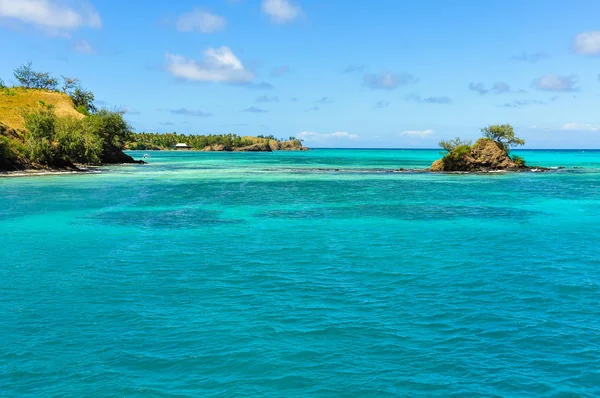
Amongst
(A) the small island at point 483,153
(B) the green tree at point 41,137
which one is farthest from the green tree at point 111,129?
(A) the small island at point 483,153

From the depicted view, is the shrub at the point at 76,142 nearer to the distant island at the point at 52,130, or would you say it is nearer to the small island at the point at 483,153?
the distant island at the point at 52,130

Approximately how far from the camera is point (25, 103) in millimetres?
136500

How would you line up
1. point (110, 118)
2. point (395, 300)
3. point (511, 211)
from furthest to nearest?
point (110, 118) < point (511, 211) < point (395, 300)

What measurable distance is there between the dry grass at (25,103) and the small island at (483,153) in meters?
97.1

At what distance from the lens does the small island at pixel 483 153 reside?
113 meters

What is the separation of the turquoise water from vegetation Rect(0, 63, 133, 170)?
198 feet

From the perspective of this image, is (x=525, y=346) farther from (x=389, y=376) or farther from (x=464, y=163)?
(x=464, y=163)

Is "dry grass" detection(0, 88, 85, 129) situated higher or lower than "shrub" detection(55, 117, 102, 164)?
higher

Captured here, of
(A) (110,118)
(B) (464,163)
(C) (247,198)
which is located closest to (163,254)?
(C) (247,198)

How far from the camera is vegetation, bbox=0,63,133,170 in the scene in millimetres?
94938

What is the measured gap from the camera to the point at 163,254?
29.2 m

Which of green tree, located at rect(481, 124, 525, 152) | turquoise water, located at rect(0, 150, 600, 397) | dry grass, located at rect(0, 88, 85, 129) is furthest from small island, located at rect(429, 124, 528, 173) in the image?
dry grass, located at rect(0, 88, 85, 129)

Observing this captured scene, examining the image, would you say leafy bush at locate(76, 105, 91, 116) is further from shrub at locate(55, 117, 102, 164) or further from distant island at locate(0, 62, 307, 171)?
shrub at locate(55, 117, 102, 164)

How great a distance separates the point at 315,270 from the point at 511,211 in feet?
104
